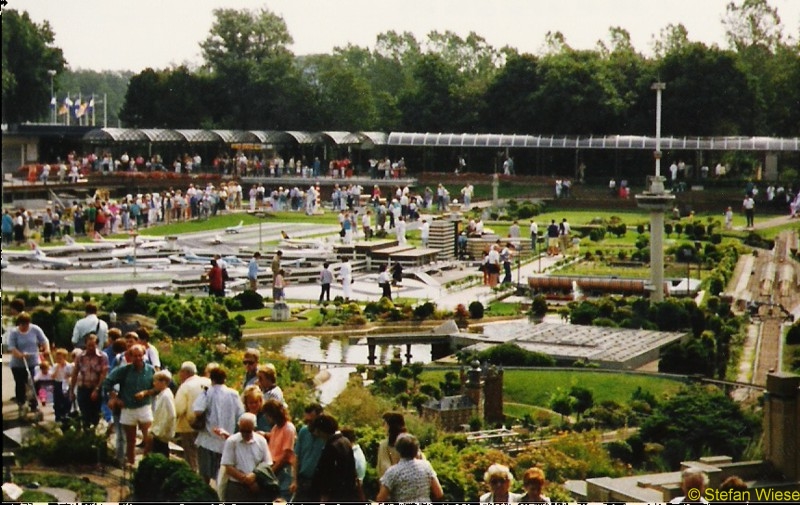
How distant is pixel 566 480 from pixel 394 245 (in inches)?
1136

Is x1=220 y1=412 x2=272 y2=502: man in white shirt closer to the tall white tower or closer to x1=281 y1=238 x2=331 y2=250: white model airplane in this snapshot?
the tall white tower

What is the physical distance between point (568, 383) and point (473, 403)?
108 inches

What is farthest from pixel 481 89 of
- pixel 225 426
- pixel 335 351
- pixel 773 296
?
pixel 225 426

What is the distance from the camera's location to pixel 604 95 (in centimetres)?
7169

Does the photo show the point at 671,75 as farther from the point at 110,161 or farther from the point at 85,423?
the point at 85,423

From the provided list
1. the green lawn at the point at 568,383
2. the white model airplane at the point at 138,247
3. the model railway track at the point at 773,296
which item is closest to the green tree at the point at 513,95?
the model railway track at the point at 773,296

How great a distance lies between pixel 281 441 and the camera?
36.7 feet

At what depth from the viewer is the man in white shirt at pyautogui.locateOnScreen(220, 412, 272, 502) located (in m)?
10.9

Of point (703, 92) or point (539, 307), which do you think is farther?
point (703, 92)

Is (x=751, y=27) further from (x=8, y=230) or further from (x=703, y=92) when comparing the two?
(x=8, y=230)

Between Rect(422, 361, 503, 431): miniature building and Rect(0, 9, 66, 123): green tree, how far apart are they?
49.4 m

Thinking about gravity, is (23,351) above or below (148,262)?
above

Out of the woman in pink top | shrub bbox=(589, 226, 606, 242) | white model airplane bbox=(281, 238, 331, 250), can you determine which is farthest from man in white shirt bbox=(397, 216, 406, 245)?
the woman in pink top

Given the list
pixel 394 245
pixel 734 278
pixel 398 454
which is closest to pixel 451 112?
pixel 394 245
